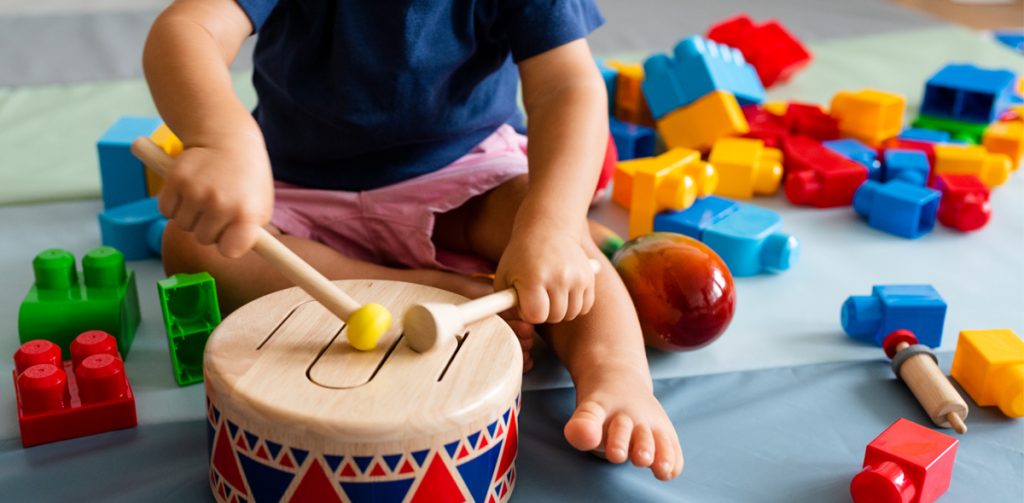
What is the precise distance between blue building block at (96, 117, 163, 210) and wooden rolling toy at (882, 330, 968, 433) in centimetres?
73

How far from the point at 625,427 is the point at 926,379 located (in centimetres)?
27

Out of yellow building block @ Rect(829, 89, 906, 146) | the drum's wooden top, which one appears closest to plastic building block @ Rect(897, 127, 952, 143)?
yellow building block @ Rect(829, 89, 906, 146)

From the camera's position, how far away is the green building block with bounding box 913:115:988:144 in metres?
1.33

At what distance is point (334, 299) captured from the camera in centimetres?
62

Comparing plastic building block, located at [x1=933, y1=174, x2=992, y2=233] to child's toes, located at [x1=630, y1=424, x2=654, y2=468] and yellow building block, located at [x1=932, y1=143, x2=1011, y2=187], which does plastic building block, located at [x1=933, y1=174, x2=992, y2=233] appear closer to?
yellow building block, located at [x1=932, y1=143, x2=1011, y2=187]

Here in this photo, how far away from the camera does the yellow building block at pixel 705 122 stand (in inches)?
47.6

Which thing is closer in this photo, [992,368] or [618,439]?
[618,439]

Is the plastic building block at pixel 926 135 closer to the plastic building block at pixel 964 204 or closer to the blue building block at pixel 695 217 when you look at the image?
the plastic building block at pixel 964 204

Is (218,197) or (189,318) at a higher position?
(218,197)

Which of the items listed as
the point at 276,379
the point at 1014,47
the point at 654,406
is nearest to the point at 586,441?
the point at 654,406

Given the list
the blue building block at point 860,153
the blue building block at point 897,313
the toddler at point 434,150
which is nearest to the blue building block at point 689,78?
the blue building block at point 860,153

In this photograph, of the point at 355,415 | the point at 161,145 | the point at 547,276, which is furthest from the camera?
the point at 161,145

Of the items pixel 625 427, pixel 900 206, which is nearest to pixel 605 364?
pixel 625 427

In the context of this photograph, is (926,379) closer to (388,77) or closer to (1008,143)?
(388,77)
